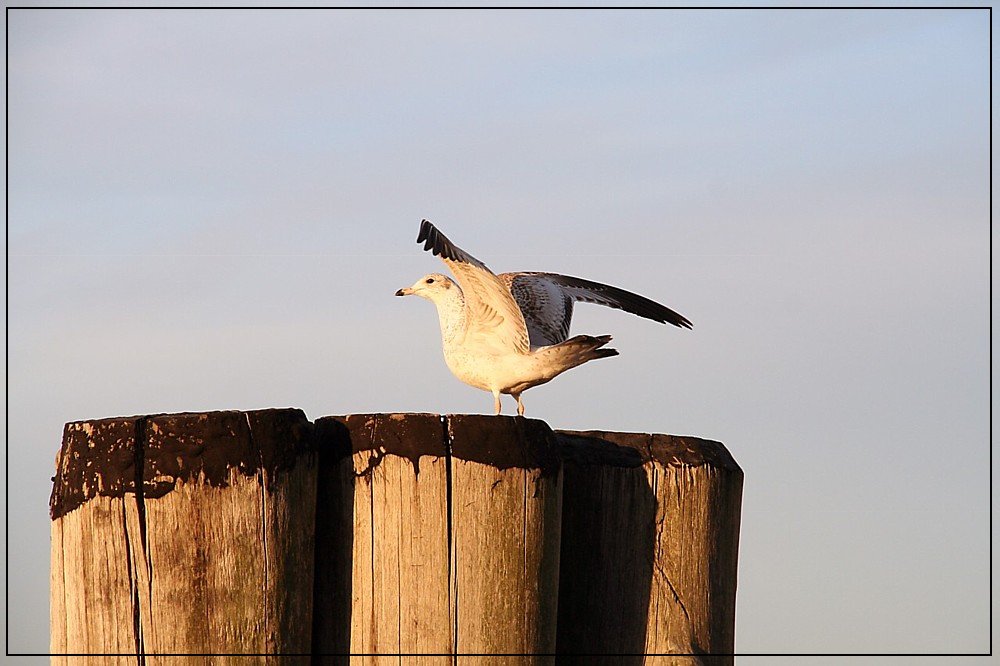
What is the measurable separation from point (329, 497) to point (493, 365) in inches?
179

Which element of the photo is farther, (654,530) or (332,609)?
(654,530)

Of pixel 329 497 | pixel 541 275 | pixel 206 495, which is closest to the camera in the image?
pixel 206 495

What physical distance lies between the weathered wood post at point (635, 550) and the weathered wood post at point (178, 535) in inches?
42.7

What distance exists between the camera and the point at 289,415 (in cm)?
345

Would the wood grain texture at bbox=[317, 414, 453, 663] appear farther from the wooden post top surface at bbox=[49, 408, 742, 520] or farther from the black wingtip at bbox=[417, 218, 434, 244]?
the black wingtip at bbox=[417, 218, 434, 244]

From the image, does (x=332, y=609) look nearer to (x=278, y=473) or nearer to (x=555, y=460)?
(x=278, y=473)

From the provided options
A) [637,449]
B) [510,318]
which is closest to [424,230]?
[510,318]

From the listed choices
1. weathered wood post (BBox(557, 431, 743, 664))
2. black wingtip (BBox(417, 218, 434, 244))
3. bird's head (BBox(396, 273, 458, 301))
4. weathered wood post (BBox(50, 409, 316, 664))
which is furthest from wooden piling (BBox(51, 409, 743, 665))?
bird's head (BBox(396, 273, 458, 301))

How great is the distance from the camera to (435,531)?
137 inches

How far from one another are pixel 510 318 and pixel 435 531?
4.74 meters

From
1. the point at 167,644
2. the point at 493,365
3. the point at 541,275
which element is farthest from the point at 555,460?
the point at 541,275

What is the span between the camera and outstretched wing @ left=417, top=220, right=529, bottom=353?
787 centimetres

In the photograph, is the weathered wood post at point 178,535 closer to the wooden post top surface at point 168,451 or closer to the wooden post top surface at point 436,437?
the wooden post top surface at point 168,451

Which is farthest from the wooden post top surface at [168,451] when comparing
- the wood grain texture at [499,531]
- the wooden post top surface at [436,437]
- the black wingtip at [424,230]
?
the black wingtip at [424,230]
